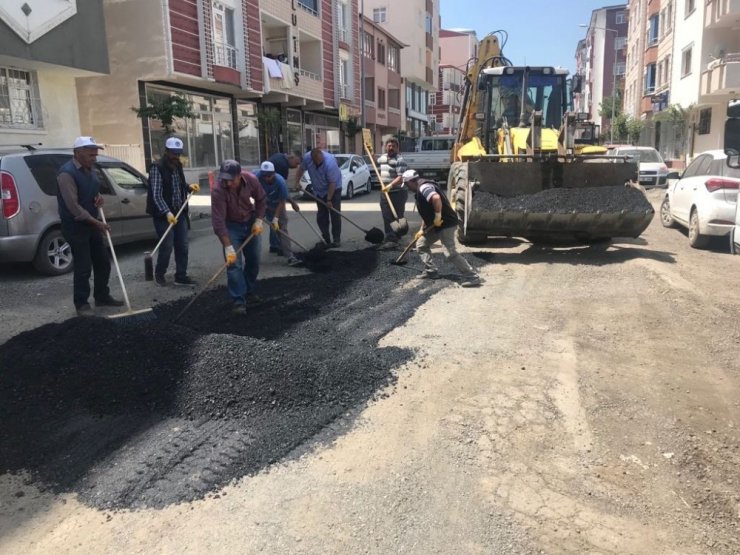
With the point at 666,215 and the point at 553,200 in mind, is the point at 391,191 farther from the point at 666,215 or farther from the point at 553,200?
the point at 666,215

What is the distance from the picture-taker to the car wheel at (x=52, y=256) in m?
7.61

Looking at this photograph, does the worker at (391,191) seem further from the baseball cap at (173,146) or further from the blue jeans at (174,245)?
the baseball cap at (173,146)

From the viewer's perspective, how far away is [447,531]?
2.78 meters

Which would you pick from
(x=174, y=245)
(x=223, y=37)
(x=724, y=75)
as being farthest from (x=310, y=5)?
(x=174, y=245)

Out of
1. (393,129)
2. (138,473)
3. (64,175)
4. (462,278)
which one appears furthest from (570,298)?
(393,129)

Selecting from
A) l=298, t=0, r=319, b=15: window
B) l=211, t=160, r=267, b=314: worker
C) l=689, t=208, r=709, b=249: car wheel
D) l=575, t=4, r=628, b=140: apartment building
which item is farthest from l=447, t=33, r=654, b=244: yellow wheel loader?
l=575, t=4, r=628, b=140: apartment building

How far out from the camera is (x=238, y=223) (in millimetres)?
6312

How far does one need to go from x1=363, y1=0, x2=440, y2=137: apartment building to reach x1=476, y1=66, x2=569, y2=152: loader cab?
1406 inches

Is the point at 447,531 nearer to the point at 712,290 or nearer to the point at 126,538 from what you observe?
the point at 126,538

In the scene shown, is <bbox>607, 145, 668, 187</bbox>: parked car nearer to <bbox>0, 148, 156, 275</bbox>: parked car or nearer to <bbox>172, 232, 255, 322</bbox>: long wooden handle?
<bbox>0, 148, 156, 275</bbox>: parked car

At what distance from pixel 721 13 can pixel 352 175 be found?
17.4 meters

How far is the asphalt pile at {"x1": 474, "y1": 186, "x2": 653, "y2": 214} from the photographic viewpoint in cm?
834

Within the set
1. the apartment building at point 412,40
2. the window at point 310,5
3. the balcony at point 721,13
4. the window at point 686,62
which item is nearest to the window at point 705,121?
the window at point 686,62

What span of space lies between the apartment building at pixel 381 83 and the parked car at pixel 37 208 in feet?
93.2
